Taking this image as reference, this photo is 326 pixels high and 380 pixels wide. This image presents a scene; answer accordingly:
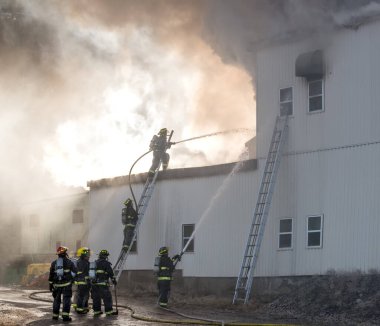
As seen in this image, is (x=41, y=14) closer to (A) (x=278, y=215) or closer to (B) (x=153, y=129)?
(B) (x=153, y=129)

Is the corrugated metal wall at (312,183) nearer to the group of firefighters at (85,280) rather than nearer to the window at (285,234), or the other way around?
the window at (285,234)

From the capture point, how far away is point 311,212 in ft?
86.2

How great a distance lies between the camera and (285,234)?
26891 mm

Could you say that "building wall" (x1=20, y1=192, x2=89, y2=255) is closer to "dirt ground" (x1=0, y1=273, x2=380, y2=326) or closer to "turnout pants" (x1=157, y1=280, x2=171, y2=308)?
"dirt ground" (x1=0, y1=273, x2=380, y2=326)

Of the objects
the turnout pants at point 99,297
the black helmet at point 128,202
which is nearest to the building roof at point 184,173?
the black helmet at point 128,202

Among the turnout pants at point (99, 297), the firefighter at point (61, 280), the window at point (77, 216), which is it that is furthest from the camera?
the window at point (77, 216)

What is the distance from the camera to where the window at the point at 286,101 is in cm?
2742

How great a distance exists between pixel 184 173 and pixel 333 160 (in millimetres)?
6197

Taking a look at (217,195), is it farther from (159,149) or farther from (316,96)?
(316,96)

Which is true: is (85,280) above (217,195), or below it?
below

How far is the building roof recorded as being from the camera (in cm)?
2812

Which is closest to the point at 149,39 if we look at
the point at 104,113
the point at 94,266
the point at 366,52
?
the point at 104,113

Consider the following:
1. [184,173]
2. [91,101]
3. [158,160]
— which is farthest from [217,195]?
[91,101]

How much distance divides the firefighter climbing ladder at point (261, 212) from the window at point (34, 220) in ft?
71.6
